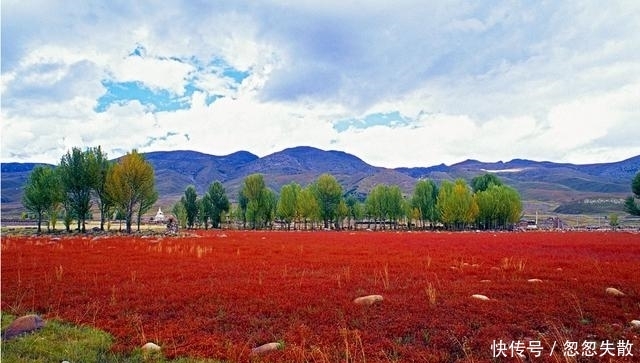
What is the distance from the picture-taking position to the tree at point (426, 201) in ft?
368

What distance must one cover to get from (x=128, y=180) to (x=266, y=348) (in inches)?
2385

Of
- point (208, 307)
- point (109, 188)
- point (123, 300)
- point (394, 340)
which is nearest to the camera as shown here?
point (394, 340)

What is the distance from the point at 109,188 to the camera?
62.1 meters

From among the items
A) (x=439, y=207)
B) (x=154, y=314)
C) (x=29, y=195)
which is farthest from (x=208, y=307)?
(x=439, y=207)

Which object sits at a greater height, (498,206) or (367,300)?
(498,206)

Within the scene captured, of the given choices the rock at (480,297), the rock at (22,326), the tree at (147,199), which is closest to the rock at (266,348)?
the rock at (22,326)

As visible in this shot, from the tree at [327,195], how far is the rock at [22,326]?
94.0 meters

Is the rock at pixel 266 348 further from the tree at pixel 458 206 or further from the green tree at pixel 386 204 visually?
the green tree at pixel 386 204

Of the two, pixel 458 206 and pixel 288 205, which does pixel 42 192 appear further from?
pixel 458 206

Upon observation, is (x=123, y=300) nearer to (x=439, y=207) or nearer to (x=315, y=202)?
(x=315, y=202)

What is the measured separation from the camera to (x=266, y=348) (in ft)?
28.0

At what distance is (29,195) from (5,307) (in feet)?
203

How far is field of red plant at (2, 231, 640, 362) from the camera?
28.2 feet

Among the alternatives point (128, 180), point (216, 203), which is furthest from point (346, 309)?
point (216, 203)
